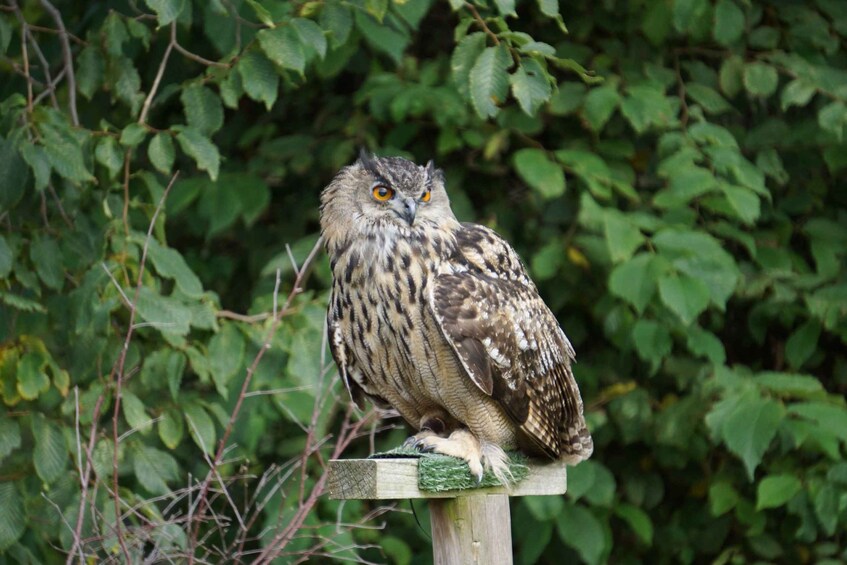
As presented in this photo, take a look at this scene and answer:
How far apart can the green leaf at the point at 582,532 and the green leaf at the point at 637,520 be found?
19 cm

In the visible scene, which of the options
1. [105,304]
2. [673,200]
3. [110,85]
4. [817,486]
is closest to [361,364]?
[105,304]

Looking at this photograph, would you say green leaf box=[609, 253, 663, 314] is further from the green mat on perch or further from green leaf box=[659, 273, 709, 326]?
the green mat on perch

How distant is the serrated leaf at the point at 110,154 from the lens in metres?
3.43

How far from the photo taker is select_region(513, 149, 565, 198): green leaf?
13.5 feet

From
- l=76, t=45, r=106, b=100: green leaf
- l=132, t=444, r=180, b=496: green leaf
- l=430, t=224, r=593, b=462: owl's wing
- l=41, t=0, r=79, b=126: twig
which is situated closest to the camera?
l=430, t=224, r=593, b=462: owl's wing

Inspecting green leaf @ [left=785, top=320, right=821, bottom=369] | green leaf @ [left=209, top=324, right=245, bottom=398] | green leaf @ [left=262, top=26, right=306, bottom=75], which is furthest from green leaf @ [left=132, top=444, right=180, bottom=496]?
green leaf @ [left=785, top=320, right=821, bottom=369]

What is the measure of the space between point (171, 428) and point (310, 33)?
122 centimetres

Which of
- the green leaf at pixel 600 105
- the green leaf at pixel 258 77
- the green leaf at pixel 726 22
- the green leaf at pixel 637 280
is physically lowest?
the green leaf at pixel 637 280

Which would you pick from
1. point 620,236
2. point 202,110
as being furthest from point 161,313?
point 620,236

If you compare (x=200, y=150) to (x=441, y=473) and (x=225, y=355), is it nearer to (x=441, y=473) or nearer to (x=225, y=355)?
(x=225, y=355)

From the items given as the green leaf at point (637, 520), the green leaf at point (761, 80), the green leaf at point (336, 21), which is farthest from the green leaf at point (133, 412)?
the green leaf at point (761, 80)

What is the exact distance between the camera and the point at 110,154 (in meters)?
3.46

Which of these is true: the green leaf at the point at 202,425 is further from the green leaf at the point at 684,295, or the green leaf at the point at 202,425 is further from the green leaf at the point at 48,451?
the green leaf at the point at 684,295

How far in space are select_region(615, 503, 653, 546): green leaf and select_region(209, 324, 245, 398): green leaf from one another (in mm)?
1773
